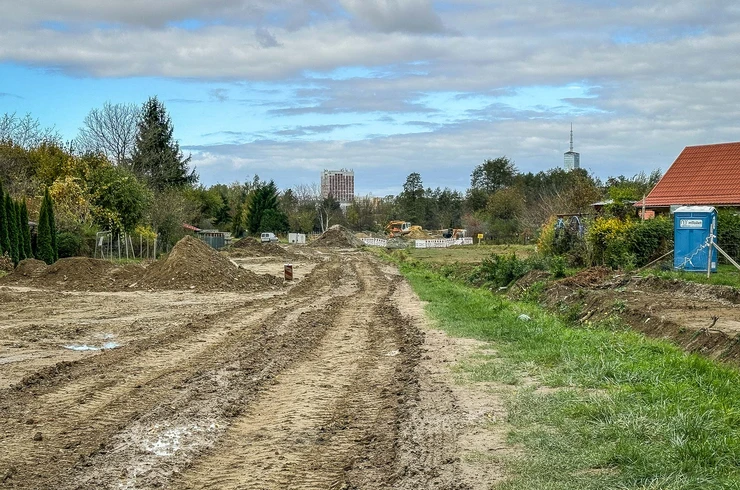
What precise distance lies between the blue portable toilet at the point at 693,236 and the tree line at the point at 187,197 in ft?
15.7

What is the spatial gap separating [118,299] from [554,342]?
1538cm

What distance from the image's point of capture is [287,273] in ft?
106

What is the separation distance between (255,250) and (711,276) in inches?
1663

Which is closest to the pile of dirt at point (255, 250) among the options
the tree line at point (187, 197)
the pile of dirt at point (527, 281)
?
the tree line at point (187, 197)

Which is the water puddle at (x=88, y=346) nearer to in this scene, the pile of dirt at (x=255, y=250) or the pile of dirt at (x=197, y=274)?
the pile of dirt at (x=197, y=274)

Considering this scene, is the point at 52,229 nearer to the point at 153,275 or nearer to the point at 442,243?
the point at 153,275

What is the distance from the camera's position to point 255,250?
2379 inches

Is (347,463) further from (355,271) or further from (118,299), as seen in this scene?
(355,271)

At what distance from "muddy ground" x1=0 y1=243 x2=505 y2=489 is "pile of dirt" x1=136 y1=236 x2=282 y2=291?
29.3 feet

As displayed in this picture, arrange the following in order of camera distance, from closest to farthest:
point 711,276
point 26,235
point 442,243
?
point 711,276 → point 26,235 → point 442,243

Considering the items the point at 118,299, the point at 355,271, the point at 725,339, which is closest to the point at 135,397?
the point at 725,339

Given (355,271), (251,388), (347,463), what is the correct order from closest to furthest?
(347,463) → (251,388) → (355,271)

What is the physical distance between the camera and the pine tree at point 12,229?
33469mm

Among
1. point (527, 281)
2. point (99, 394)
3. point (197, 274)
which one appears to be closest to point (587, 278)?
point (527, 281)
